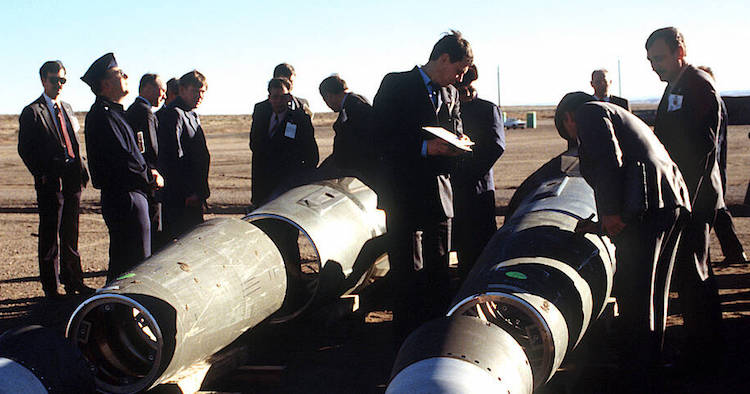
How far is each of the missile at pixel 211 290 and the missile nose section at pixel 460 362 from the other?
1448 millimetres

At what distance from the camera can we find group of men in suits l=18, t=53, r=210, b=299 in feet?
18.2

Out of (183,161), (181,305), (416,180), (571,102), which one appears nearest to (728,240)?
(571,102)

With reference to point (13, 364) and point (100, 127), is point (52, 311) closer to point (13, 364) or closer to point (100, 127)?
point (100, 127)

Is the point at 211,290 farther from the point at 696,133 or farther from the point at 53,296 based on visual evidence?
the point at 53,296

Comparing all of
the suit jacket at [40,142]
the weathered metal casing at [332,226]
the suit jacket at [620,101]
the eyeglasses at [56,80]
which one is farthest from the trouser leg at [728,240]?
the eyeglasses at [56,80]

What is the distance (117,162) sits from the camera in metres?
5.52

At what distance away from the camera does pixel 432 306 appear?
5.00 m

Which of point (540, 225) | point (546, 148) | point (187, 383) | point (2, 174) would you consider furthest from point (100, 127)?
point (546, 148)

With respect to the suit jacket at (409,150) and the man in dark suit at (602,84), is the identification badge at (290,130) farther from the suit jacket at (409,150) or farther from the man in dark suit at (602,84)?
the man in dark suit at (602,84)

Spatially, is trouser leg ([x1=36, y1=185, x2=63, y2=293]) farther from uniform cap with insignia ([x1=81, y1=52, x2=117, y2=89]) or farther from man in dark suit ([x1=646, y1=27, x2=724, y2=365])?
man in dark suit ([x1=646, y1=27, x2=724, y2=365])

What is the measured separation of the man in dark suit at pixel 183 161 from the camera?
659 centimetres

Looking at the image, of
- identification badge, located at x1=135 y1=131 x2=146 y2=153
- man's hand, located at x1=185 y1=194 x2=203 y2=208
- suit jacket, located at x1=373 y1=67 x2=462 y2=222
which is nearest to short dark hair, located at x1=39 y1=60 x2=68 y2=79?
identification badge, located at x1=135 y1=131 x2=146 y2=153

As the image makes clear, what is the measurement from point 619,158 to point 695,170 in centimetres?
92

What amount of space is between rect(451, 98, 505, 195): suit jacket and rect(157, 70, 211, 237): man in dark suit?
92.9 inches
